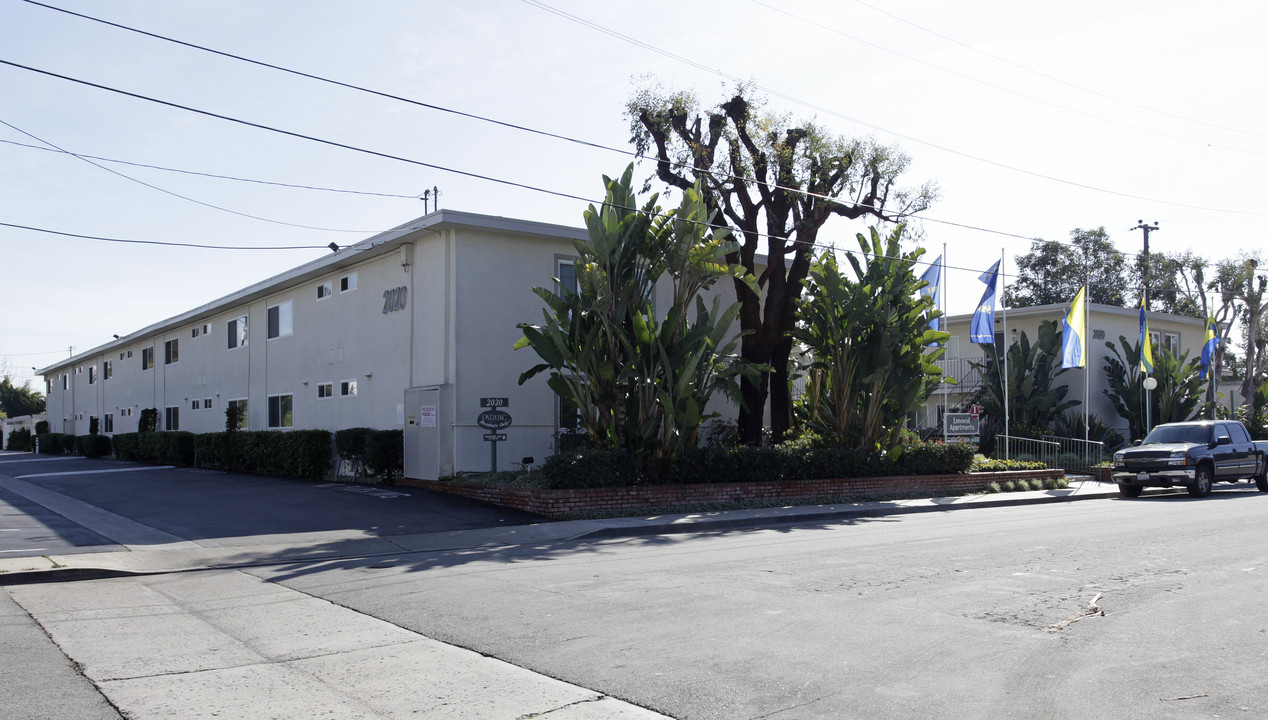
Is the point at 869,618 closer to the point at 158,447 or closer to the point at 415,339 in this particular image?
the point at 415,339

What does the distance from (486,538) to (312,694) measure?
27.9 ft

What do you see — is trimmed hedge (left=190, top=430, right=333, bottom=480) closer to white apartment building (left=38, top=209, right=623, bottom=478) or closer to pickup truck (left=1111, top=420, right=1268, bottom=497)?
white apartment building (left=38, top=209, right=623, bottom=478)

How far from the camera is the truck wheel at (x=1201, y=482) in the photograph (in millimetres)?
22156

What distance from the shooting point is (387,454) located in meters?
21.3

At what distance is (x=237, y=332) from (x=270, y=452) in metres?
9.10

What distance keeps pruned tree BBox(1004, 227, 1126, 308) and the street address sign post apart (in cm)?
4436

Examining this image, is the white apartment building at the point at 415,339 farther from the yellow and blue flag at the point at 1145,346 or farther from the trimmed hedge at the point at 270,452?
the yellow and blue flag at the point at 1145,346

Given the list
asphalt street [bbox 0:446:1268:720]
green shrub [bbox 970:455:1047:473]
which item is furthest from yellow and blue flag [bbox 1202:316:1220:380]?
asphalt street [bbox 0:446:1268:720]

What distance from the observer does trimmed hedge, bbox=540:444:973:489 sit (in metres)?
17.2

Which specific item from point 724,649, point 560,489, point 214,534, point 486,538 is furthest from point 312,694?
point 560,489

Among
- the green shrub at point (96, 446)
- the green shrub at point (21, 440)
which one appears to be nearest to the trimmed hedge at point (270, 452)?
the green shrub at point (96, 446)

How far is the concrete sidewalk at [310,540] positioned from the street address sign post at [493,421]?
11.4 feet

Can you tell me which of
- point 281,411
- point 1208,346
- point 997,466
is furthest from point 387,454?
point 1208,346

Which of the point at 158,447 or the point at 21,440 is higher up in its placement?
the point at 158,447
